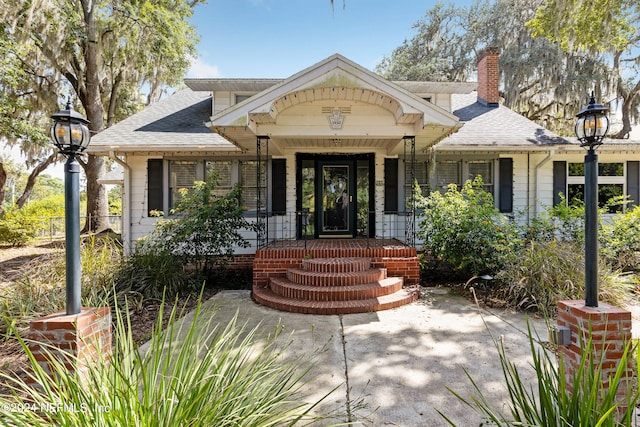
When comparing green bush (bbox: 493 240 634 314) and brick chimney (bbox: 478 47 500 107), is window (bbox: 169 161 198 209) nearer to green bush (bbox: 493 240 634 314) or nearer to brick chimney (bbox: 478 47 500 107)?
green bush (bbox: 493 240 634 314)

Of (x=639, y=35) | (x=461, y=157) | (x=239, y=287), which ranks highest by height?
(x=639, y=35)

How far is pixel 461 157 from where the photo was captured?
27.0ft

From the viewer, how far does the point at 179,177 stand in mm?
8109

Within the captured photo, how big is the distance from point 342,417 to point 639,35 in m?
17.4

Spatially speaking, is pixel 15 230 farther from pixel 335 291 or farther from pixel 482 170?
pixel 482 170

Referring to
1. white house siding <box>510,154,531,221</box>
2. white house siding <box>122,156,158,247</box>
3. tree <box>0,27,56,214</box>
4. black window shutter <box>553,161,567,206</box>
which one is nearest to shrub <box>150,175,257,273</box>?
white house siding <box>122,156,158,247</box>

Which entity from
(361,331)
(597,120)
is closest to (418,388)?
(361,331)

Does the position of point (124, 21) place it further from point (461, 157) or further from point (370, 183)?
point (461, 157)

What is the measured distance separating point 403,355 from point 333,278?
6.87 feet

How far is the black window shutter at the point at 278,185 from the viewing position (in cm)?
798

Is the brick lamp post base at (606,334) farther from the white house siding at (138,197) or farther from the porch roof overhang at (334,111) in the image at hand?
the white house siding at (138,197)

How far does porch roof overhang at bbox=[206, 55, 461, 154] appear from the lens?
17.5 ft

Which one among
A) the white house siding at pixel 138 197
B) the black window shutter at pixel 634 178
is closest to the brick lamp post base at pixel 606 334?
the white house siding at pixel 138 197

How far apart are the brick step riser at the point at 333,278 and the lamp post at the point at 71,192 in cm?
344
